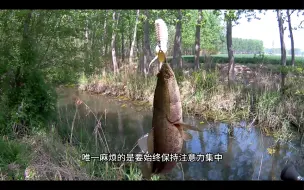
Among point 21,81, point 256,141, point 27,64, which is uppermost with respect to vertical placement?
point 27,64

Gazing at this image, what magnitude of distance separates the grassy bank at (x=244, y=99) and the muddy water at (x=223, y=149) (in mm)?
352

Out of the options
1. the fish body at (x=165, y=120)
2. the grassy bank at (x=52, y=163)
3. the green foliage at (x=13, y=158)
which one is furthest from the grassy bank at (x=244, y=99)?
the fish body at (x=165, y=120)

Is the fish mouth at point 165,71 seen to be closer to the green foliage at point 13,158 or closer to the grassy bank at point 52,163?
the grassy bank at point 52,163

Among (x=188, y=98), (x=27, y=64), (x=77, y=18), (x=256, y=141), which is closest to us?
(x=27, y=64)

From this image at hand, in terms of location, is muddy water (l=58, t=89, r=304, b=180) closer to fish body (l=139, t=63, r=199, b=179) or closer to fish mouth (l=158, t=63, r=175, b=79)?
fish body (l=139, t=63, r=199, b=179)

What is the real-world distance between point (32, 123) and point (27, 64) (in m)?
1.06

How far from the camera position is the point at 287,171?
1.33m

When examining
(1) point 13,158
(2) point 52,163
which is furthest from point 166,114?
(1) point 13,158

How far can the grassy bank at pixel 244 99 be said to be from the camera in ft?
19.4
